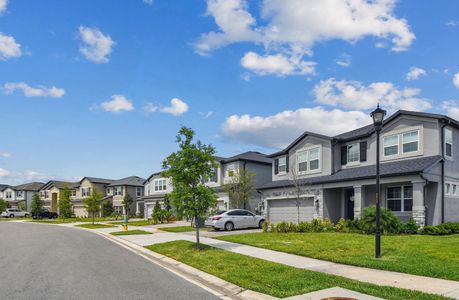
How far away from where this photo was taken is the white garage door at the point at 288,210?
29.0 metres

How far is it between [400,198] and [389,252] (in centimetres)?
1119

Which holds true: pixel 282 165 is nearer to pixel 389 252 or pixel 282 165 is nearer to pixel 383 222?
pixel 383 222

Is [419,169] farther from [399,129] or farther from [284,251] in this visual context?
[284,251]

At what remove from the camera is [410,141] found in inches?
917

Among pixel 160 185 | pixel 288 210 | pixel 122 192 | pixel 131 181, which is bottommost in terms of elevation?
pixel 122 192

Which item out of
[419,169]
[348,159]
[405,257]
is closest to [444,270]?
[405,257]

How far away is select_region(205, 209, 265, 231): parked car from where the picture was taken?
90.1 feet

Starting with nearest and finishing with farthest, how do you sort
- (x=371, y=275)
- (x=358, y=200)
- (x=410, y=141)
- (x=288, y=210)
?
(x=371, y=275), (x=410, y=141), (x=358, y=200), (x=288, y=210)

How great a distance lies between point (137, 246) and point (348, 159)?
15.7 metres

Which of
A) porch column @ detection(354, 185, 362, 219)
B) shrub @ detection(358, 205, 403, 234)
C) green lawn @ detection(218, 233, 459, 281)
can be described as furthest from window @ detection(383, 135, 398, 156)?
green lawn @ detection(218, 233, 459, 281)

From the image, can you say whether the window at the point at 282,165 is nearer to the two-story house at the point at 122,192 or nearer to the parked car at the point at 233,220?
the parked car at the point at 233,220

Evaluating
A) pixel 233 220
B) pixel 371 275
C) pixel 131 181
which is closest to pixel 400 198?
pixel 233 220

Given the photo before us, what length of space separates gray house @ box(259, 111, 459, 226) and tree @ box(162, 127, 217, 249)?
35.3ft

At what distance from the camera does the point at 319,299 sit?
7.83m
